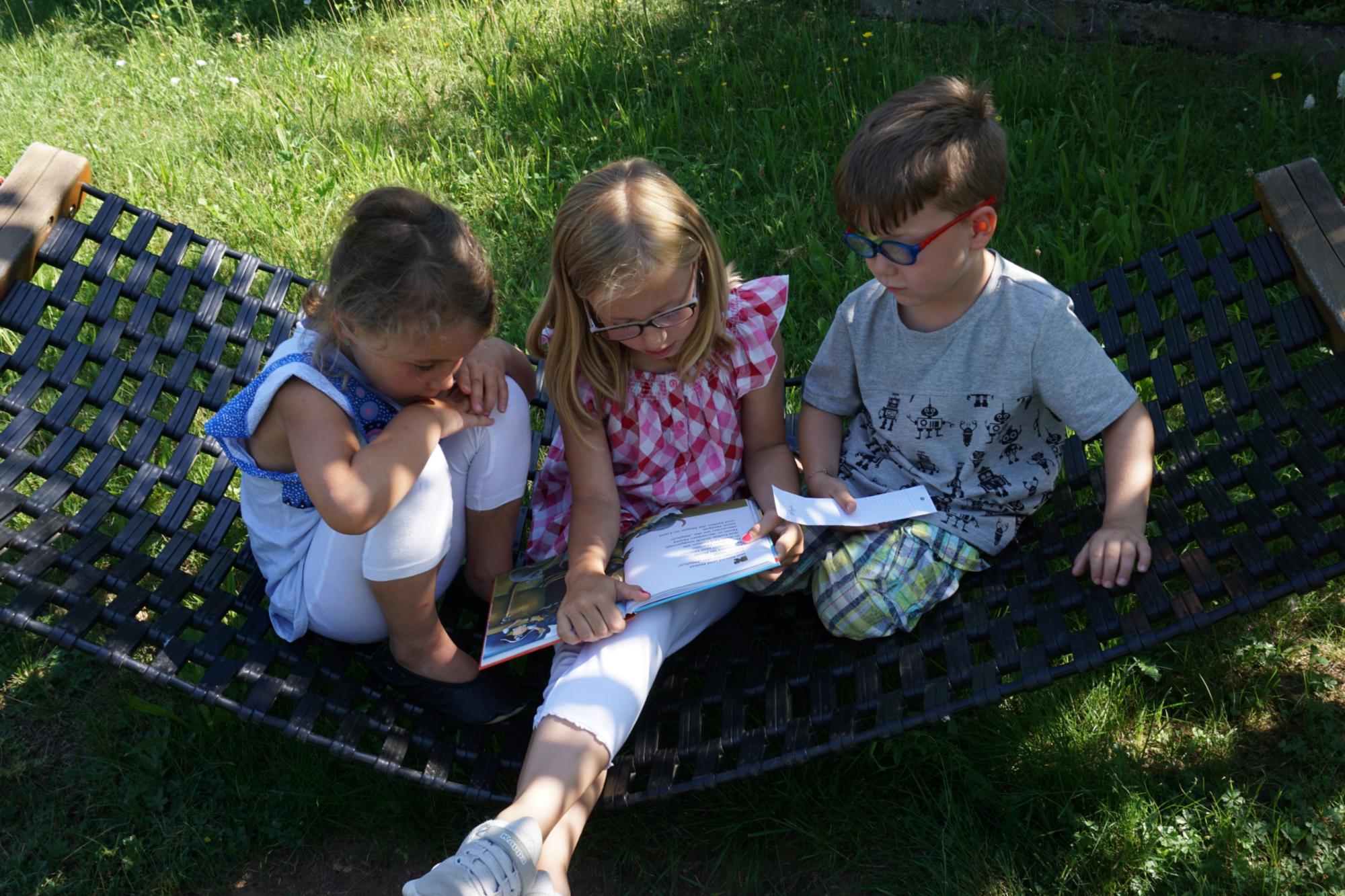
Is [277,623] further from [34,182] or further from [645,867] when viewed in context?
[34,182]

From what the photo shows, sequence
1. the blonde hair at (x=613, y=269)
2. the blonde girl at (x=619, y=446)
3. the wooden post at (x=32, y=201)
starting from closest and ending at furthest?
1. the blonde girl at (x=619, y=446)
2. the blonde hair at (x=613, y=269)
3. the wooden post at (x=32, y=201)

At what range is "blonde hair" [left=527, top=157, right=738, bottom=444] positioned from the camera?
2.09 m

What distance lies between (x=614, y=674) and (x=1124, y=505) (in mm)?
1035

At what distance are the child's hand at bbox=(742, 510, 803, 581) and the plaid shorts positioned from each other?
0.16 feet

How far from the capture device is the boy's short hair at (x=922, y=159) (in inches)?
80.1

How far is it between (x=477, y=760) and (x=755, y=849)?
1.97ft

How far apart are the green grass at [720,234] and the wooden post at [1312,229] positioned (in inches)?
28.4

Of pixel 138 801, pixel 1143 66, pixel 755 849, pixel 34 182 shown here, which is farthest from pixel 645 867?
pixel 1143 66

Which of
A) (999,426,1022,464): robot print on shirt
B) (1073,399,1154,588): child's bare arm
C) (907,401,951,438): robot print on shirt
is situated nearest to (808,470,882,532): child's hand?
(907,401,951,438): robot print on shirt

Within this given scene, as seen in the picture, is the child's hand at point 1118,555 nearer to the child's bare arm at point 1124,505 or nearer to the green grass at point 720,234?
the child's bare arm at point 1124,505

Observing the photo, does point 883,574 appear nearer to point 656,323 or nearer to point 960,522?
point 960,522

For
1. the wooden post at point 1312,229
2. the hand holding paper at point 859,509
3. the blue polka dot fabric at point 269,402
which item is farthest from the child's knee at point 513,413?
the wooden post at point 1312,229

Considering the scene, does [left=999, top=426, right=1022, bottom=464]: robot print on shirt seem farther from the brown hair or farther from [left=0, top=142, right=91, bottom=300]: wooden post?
[left=0, top=142, right=91, bottom=300]: wooden post

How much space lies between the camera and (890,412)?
2422 mm
